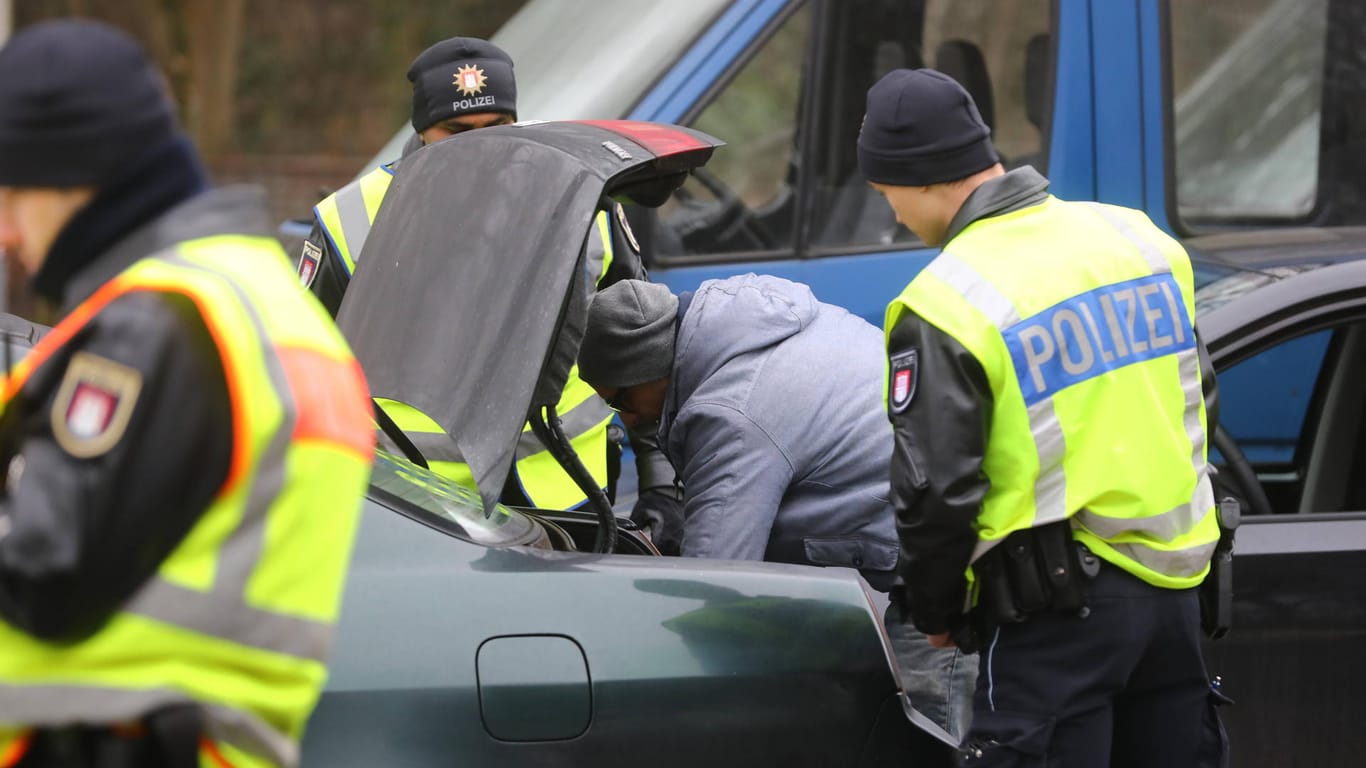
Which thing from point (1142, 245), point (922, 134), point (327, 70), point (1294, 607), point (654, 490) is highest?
point (922, 134)

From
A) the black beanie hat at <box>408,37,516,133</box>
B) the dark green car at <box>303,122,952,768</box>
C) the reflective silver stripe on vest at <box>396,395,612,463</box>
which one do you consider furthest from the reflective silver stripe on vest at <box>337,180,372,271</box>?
the dark green car at <box>303,122,952,768</box>

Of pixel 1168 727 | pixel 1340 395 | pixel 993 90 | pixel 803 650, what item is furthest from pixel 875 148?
pixel 993 90

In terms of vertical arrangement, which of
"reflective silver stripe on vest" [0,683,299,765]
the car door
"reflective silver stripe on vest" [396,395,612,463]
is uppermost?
"reflective silver stripe on vest" [0,683,299,765]

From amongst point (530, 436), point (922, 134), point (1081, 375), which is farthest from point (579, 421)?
point (1081, 375)

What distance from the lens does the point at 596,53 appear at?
4809mm

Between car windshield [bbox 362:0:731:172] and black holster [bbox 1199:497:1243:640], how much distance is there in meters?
2.14

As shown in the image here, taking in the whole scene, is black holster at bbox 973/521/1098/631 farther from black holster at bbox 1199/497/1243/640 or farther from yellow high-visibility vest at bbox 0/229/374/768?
yellow high-visibility vest at bbox 0/229/374/768

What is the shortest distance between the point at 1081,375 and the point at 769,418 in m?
0.61

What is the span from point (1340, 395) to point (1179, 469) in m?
1.56

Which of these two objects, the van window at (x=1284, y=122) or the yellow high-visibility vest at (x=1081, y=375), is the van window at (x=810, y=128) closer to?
the van window at (x=1284, y=122)

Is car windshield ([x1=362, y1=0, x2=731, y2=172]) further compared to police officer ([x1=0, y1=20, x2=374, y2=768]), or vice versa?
car windshield ([x1=362, y1=0, x2=731, y2=172])

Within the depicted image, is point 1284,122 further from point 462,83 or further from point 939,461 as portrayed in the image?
point 939,461

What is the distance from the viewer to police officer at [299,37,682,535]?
3477 millimetres

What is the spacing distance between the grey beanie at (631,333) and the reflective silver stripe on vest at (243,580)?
1.59 meters
